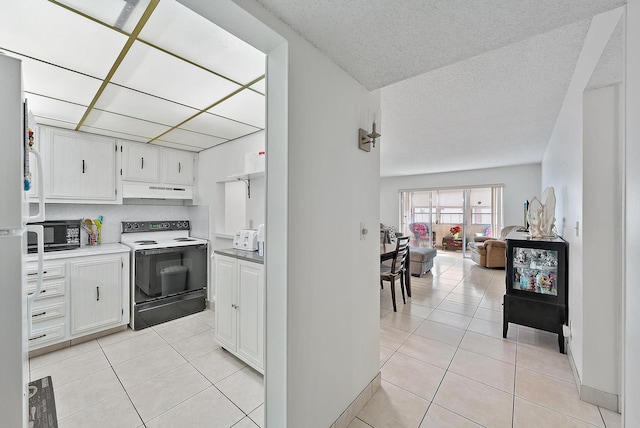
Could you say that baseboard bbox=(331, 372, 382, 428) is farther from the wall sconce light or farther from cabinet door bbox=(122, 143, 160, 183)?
cabinet door bbox=(122, 143, 160, 183)

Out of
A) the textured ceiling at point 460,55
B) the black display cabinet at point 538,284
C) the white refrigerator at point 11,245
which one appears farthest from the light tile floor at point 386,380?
the textured ceiling at point 460,55

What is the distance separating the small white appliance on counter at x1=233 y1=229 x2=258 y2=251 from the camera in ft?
8.20

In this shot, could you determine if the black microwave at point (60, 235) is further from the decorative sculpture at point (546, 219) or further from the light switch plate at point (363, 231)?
the decorative sculpture at point (546, 219)

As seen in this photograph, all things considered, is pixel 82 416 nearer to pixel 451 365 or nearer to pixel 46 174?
pixel 46 174

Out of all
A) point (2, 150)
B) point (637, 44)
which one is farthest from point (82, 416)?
point (637, 44)

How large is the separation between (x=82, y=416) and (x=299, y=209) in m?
2.07

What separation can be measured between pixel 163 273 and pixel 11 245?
241cm

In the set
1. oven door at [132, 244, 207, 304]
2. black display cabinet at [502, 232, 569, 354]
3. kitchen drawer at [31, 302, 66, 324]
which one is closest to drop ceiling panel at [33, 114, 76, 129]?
oven door at [132, 244, 207, 304]

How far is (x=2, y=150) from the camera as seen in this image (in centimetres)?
100

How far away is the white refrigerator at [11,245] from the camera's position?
99 cm

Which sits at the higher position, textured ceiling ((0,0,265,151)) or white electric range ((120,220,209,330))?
textured ceiling ((0,0,265,151))

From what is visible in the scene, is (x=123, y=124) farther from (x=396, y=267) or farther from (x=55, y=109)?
(x=396, y=267)

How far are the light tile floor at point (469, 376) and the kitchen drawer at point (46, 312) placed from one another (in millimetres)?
2939

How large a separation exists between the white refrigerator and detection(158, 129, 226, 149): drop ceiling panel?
2013 mm
